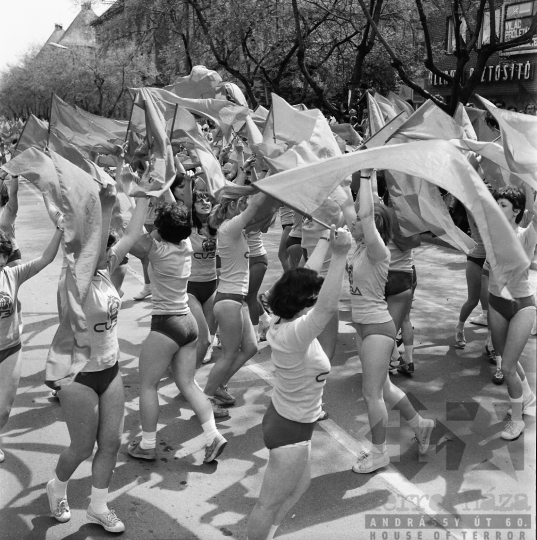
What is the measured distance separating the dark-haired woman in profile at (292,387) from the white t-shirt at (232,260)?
1.95 m

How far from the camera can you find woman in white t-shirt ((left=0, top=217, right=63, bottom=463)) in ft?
14.0

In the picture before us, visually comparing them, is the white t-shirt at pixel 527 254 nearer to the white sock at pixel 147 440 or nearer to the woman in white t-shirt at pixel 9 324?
the white sock at pixel 147 440

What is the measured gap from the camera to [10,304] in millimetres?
4324

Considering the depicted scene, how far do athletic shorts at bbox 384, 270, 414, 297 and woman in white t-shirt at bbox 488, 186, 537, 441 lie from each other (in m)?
0.77

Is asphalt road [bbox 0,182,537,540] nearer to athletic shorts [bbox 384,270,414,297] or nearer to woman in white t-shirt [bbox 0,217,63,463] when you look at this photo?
woman in white t-shirt [bbox 0,217,63,463]

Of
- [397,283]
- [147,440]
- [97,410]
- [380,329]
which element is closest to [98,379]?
[97,410]

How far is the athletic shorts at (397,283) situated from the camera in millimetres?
5527

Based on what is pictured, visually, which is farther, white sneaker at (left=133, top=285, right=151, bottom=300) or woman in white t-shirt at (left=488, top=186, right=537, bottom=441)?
white sneaker at (left=133, top=285, right=151, bottom=300)

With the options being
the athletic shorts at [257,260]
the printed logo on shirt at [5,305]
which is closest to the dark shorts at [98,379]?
the printed logo on shirt at [5,305]

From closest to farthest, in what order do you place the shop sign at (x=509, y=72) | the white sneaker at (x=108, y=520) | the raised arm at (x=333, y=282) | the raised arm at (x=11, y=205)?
the raised arm at (x=333, y=282) < the white sneaker at (x=108, y=520) < the raised arm at (x=11, y=205) < the shop sign at (x=509, y=72)

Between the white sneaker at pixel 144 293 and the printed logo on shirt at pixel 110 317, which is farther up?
the printed logo on shirt at pixel 110 317

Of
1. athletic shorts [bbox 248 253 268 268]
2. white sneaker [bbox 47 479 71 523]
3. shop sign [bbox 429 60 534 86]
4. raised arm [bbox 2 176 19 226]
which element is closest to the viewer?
white sneaker [bbox 47 479 71 523]

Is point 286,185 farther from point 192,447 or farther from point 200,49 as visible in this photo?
point 200,49

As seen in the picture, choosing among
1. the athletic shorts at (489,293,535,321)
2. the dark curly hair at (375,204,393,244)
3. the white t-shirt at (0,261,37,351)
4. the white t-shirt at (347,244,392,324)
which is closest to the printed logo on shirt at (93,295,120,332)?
the white t-shirt at (0,261,37,351)
